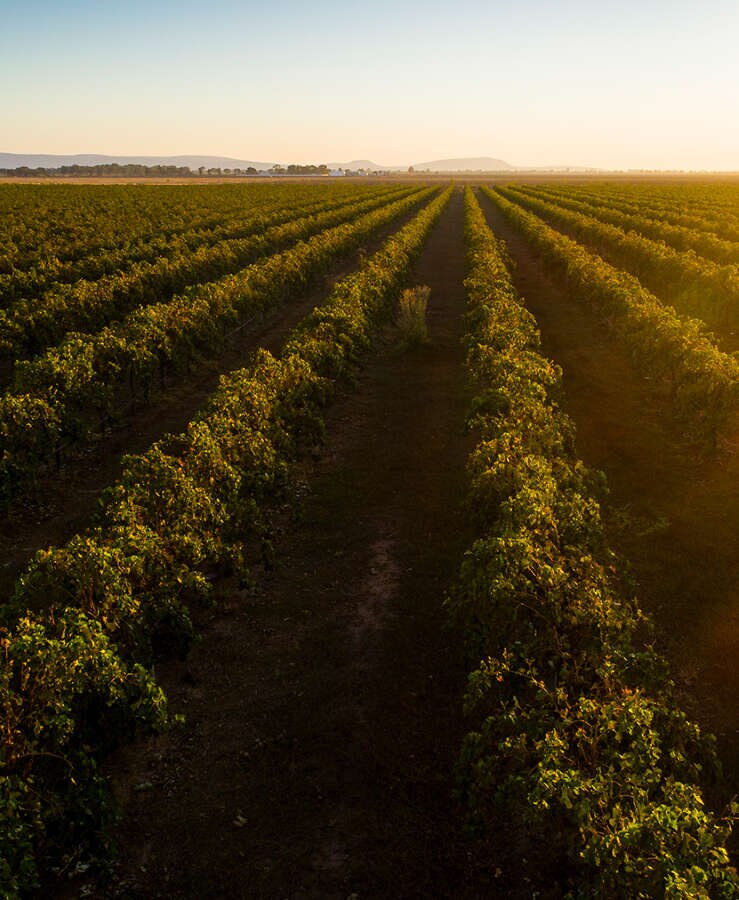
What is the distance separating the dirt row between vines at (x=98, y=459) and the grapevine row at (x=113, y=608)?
125 inches

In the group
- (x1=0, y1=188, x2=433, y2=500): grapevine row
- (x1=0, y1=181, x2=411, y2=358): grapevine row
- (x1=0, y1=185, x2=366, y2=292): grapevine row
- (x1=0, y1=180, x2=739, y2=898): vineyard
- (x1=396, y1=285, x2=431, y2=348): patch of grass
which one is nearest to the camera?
(x1=0, y1=180, x2=739, y2=898): vineyard

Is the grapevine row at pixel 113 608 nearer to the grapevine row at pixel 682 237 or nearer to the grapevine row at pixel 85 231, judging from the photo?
the grapevine row at pixel 85 231

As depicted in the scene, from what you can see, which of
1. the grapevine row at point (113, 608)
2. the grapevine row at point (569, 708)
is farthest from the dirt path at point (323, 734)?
the grapevine row at point (113, 608)

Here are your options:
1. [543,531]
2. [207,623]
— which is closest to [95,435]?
[207,623]

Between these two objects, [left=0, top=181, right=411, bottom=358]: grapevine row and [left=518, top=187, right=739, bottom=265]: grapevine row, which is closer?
[left=0, top=181, right=411, bottom=358]: grapevine row

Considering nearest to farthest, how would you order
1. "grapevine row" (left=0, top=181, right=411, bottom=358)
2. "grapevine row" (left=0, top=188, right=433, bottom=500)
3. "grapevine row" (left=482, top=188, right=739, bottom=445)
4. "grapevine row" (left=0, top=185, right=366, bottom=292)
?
"grapevine row" (left=0, top=188, right=433, bottom=500)
"grapevine row" (left=482, top=188, right=739, bottom=445)
"grapevine row" (left=0, top=181, right=411, bottom=358)
"grapevine row" (left=0, top=185, right=366, bottom=292)

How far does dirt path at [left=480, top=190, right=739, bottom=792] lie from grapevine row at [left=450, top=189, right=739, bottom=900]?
2.95 feet

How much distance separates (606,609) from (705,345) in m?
12.6

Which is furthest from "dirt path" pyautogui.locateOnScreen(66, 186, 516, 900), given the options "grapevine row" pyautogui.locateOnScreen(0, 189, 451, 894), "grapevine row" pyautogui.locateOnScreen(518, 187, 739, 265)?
"grapevine row" pyautogui.locateOnScreen(518, 187, 739, 265)

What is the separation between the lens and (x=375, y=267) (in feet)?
96.4

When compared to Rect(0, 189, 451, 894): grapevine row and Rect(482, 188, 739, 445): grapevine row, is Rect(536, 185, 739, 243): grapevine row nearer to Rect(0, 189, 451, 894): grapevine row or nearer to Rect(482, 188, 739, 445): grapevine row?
Rect(482, 188, 739, 445): grapevine row

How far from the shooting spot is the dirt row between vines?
12.8 meters

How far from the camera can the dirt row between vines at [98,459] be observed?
42.1ft

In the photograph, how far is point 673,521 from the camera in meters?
13.4
